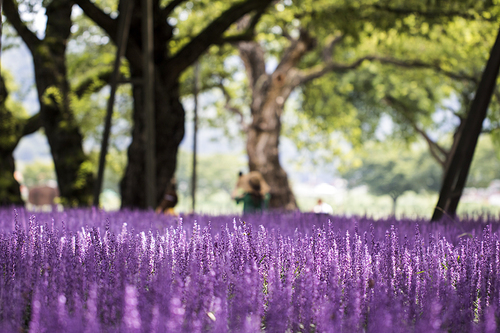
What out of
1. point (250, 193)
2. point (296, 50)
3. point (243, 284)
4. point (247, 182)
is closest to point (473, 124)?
point (243, 284)

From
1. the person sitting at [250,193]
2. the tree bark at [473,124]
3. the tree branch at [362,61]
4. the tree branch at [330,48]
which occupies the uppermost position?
the tree branch at [330,48]

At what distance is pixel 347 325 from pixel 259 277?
56 centimetres

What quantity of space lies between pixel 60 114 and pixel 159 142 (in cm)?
281

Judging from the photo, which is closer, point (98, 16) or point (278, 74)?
point (98, 16)

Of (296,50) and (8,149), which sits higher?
(296,50)

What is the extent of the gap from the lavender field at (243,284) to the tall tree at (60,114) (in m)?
9.32

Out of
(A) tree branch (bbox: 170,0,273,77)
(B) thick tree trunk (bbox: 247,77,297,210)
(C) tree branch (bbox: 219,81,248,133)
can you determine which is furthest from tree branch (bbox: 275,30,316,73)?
(A) tree branch (bbox: 170,0,273,77)

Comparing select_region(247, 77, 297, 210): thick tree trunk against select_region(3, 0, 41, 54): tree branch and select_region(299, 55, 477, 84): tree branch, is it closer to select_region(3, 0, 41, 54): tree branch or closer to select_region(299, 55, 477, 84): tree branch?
select_region(299, 55, 477, 84): tree branch

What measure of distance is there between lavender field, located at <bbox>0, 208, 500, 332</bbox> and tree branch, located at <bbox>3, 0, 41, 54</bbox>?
8.27m

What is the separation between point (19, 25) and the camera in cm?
1076

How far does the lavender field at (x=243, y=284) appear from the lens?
1.96 metres

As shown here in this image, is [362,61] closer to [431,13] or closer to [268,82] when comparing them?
[268,82]

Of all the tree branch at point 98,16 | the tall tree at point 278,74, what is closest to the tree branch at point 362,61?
the tall tree at point 278,74

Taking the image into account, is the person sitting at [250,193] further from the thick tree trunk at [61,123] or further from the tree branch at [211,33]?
the thick tree trunk at [61,123]
